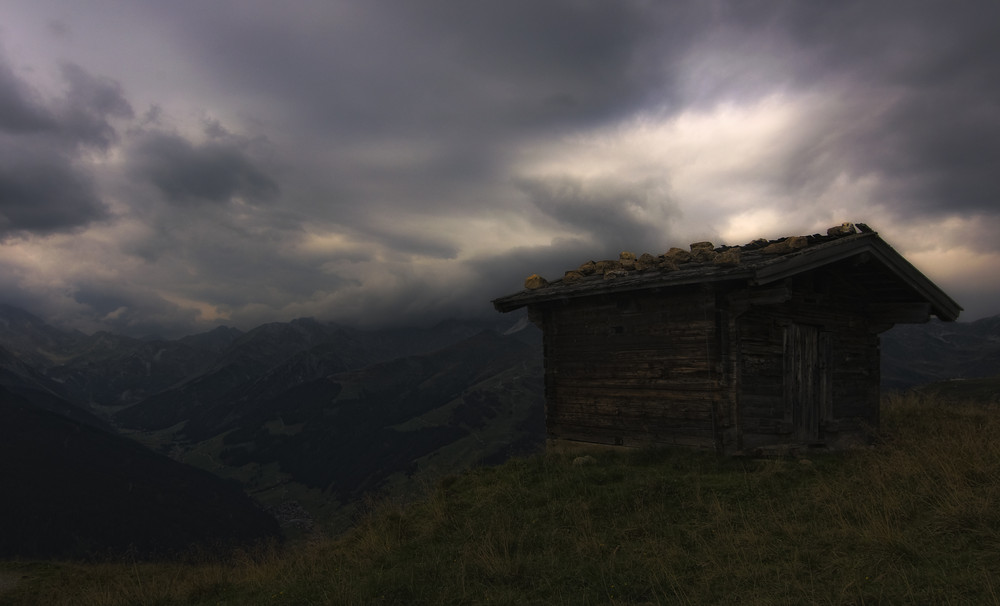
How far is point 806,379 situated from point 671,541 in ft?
22.1

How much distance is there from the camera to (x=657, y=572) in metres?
5.88

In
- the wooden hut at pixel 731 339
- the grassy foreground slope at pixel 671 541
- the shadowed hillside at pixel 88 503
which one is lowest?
the shadowed hillside at pixel 88 503

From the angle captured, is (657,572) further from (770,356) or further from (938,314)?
(938,314)

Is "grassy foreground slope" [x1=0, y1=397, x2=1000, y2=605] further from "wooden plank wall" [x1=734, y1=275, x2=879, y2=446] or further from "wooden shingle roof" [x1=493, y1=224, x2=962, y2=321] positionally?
"wooden shingle roof" [x1=493, y1=224, x2=962, y2=321]

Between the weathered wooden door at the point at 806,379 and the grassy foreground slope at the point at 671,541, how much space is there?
139 centimetres

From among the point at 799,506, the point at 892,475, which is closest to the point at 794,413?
the point at 892,475

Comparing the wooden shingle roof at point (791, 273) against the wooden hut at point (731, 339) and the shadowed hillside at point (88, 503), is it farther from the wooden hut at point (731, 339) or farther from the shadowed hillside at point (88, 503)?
the shadowed hillside at point (88, 503)

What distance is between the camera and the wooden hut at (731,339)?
407 inches

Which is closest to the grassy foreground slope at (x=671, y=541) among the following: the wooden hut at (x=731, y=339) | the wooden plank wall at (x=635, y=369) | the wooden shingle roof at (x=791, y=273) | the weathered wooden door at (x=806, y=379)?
the wooden plank wall at (x=635, y=369)

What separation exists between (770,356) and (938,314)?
536 cm

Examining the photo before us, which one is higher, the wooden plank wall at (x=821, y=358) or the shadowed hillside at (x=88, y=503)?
the wooden plank wall at (x=821, y=358)

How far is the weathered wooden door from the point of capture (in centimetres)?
1118

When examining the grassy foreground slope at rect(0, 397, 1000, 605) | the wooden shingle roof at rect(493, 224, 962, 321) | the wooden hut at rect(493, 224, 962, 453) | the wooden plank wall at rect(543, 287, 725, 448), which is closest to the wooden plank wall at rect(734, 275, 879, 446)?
the wooden hut at rect(493, 224, 962, 453)

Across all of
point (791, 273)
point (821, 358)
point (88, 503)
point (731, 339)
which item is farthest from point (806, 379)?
point (88, 503)
